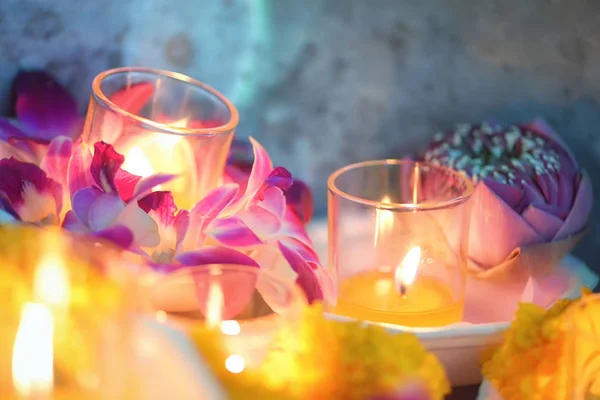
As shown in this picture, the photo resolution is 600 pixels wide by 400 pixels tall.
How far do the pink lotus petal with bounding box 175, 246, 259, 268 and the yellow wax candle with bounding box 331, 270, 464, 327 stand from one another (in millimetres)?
105

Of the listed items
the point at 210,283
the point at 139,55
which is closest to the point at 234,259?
the point at 210,283

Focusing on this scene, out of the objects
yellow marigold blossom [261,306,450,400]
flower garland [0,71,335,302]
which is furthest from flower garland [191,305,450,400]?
flower garland [0,71,335,302]

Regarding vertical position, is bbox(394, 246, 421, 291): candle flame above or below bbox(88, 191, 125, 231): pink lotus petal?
below

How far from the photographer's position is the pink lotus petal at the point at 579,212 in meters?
0.51

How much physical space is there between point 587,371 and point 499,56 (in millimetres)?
357

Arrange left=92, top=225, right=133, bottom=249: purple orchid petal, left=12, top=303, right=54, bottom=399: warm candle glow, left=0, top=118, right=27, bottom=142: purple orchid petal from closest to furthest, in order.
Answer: left=12, top=303, right=54, bottom=399: warm candle glow, left=92, top=225, right=133, bottom=249: purple orchid petal, left=0, top=118, right=27, bottom=142: purple orchid petal

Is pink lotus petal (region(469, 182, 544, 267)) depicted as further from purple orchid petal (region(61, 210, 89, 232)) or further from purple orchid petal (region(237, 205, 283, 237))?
purple orchid petal (region(61, 210, 89, 232))

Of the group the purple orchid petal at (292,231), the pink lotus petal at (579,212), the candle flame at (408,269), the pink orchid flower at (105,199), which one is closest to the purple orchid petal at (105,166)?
the pink orchid flower at (105,199)

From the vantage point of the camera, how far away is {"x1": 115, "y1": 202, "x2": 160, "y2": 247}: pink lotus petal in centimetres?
36

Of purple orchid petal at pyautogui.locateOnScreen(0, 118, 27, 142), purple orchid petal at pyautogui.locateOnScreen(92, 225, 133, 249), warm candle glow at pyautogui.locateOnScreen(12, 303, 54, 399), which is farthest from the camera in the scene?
purple orchid petal at pyautogui.locateOnScreen(0, 118, 27, 142)

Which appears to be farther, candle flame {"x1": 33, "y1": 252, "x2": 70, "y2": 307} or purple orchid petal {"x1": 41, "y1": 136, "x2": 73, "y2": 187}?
purple orchid petal {"x1": 41, "y1": 136, "x2": 73, "y2": 187}

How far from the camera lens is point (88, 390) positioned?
242mm

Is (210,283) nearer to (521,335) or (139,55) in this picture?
(521,335)

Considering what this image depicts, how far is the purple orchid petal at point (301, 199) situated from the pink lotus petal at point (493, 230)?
0.13 m
